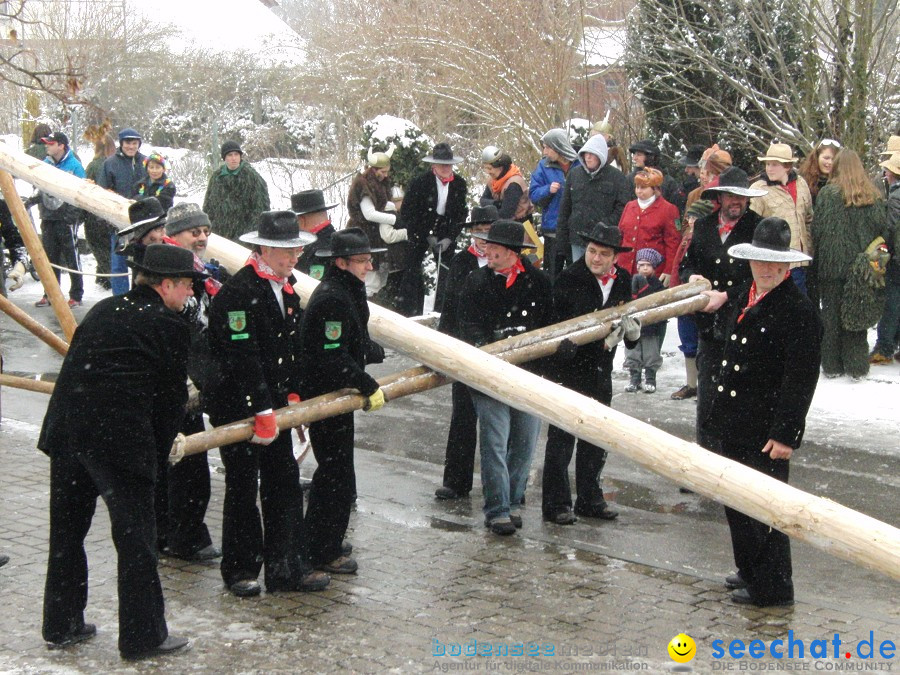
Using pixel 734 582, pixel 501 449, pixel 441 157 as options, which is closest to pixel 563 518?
pixel 501 449

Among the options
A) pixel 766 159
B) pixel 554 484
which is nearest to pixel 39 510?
pixel 554 484

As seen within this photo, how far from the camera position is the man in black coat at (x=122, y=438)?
16.9 ft

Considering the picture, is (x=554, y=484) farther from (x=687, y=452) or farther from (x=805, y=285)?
(x=805, y=285)

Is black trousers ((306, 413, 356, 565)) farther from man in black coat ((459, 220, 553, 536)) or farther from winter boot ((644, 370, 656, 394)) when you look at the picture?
winter boot ((644, 370, 656, 394))

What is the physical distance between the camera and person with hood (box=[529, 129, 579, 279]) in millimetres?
11781

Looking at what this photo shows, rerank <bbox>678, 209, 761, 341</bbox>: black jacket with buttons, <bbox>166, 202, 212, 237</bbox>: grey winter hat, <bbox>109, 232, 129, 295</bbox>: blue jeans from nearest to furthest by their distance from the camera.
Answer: <bbox>166, 202, 212, 237</bbox>: grey winter hat
<bbox>678, 209, 761, 341</bbox>: black jacket with buttons
<bbox>109, 232, 129, 295</bbox>: blue jeans

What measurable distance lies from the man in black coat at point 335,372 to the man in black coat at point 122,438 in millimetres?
932

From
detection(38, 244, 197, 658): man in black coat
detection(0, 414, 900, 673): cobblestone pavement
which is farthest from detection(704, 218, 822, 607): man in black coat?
detection(38, 244, 197, 658): man in black coat

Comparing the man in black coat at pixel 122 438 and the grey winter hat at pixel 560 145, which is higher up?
the grey winter hat at pixel 560 145

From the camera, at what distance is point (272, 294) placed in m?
6.00

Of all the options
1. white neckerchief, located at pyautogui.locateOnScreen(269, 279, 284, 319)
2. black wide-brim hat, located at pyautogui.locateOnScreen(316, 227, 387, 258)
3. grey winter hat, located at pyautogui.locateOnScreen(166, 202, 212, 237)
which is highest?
grey winter hat, located at pyautogui.locateOnScreen(166, 202, 212, 237)

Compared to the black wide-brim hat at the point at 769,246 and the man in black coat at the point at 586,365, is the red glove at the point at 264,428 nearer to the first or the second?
the man in black coat at the point at 586,365

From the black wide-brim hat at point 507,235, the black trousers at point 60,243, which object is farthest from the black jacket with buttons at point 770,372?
the black trousers at point 60,243

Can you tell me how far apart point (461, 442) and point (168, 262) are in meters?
2.95
